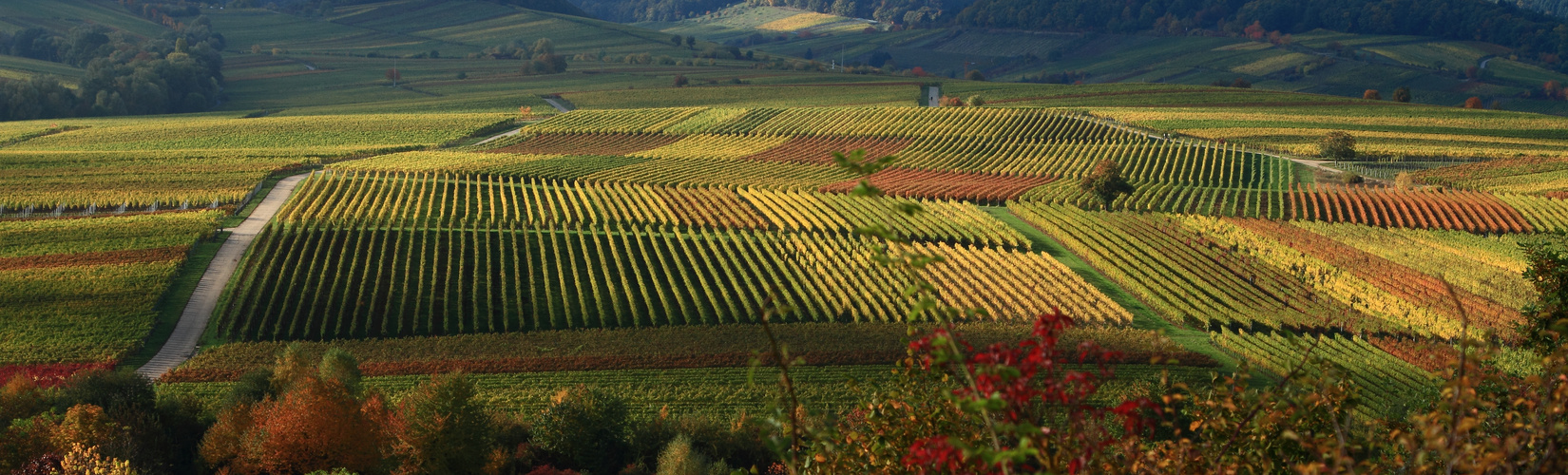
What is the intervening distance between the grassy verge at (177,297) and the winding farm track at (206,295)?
24 centimetres

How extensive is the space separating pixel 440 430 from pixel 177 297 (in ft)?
94.3

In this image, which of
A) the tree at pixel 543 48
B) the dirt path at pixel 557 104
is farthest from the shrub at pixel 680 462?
the tree at pixel 543 48

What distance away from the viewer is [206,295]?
52719 mm

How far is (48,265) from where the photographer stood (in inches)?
2190

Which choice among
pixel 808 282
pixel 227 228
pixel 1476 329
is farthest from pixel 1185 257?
pixel 227 228

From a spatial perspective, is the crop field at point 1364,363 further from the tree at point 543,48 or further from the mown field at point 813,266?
the tree at point 543,48

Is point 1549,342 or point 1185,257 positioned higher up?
point 1549,342

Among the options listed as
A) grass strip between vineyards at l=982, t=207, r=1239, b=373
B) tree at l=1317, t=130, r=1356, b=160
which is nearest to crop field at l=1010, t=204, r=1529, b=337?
grass strip between vineyards at l=982, t=207, r=1239, b=373

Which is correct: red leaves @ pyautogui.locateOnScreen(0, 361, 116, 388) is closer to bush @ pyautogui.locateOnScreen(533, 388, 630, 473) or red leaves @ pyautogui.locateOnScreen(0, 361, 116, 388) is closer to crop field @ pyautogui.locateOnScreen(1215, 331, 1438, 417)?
bush @ pyautogui.locateOnScreen(533, 388, 630, 473)

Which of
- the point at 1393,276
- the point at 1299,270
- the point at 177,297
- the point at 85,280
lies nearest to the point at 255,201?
the point at 85,280

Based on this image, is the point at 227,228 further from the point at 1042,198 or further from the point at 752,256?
the point at 1042,198

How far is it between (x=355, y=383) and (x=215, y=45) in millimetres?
173919

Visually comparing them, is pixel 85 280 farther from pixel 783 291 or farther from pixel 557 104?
pixel 557 104

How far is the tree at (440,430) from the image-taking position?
30.9 metres
